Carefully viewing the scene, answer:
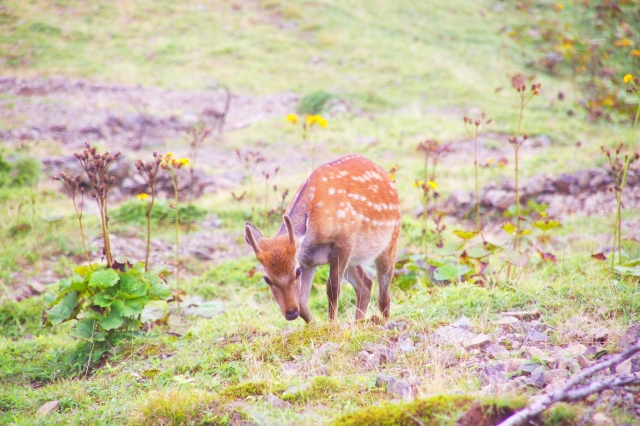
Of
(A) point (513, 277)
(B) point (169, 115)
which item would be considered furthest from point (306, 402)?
(B) point (169, 115)

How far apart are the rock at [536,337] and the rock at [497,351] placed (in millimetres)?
308

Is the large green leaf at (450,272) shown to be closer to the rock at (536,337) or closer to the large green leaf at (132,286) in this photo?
the rock at (536,337)

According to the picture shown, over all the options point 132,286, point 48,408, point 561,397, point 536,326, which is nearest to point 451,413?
point 561,397

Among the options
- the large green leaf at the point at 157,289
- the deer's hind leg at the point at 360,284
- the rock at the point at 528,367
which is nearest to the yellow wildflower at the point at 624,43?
the deer's hind leg at the point at 360,284

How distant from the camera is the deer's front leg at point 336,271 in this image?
18.3 ft

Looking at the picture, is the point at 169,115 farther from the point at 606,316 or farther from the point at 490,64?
the point at 606,316

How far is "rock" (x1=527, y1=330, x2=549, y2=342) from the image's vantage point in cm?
421

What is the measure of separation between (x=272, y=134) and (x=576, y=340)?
1254 cm

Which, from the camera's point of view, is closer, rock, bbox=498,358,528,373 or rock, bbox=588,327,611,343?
rock, bbox=498,358,528,373

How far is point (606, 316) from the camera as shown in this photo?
450cm

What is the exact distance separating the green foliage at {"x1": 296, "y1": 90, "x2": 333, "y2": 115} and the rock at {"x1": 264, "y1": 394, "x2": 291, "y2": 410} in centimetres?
1443

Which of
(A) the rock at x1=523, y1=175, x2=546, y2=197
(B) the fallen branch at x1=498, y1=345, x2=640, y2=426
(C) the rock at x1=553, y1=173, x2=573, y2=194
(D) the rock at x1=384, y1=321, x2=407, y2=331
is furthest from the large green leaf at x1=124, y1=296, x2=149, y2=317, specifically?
(C) the rock at x1=553, y1=173, x2=573, y2=194

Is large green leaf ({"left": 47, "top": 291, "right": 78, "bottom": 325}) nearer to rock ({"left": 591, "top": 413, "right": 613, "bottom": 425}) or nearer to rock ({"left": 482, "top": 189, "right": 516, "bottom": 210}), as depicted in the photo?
rock ({"left": 591, "top": 413, "right": 613, "bottom": 425})

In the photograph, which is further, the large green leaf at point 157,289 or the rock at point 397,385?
the large green leaf at point 157,289
